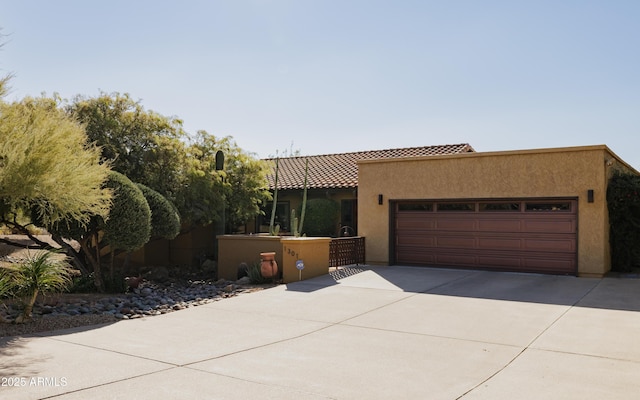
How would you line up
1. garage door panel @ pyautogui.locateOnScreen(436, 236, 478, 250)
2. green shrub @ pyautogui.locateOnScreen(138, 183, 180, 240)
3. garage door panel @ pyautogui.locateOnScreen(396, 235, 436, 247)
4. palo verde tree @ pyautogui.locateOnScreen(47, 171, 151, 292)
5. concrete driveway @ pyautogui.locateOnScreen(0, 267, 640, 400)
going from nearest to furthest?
concrete driveway @ pyautogui.locateOnScreen(0, 267, 640, 400) < palo verde tree @ pyautogui.locateOnScreen(47, 171, 151, 292) < green shrub @ pyautogui.locateOnScreen(138, 183, 180, 240) < garage door panel @ pyautogui.locateOnScreen(436, 236, 478, 250) < garage door panel @ pyautogui.locateOnScreen(396, 235, 436, 247)

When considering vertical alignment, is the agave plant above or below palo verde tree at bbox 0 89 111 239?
below

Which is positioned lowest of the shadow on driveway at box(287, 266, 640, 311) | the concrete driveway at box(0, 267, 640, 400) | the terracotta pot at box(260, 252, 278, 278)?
the concrete driveway at box(0, 267, 640, 400)

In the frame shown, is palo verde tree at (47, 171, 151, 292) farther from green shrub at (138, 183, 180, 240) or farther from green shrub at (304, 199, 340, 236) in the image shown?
green shrub at (304, 199, 340, 236)

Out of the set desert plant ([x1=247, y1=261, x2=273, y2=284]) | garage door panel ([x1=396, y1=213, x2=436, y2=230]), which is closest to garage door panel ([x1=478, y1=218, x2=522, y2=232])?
garage door panel ([x1=396, y1=213, x2=436, y2=230])

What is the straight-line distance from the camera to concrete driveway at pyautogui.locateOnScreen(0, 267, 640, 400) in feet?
17.6

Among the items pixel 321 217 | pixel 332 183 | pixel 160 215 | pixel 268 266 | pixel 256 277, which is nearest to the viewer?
pixel 268 266

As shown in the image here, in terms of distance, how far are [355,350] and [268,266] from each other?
263 inches

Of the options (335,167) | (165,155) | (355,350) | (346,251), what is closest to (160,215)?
(165,155)

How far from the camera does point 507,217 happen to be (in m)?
14.8

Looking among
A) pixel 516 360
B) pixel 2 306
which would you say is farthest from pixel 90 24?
pixel 516 360

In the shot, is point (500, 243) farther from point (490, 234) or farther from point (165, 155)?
point (165, 155)

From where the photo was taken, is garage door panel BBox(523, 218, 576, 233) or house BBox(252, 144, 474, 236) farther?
house BBox(252, 144, 474, 236)

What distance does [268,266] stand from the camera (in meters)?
13.4

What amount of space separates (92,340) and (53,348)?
2.04 ft
